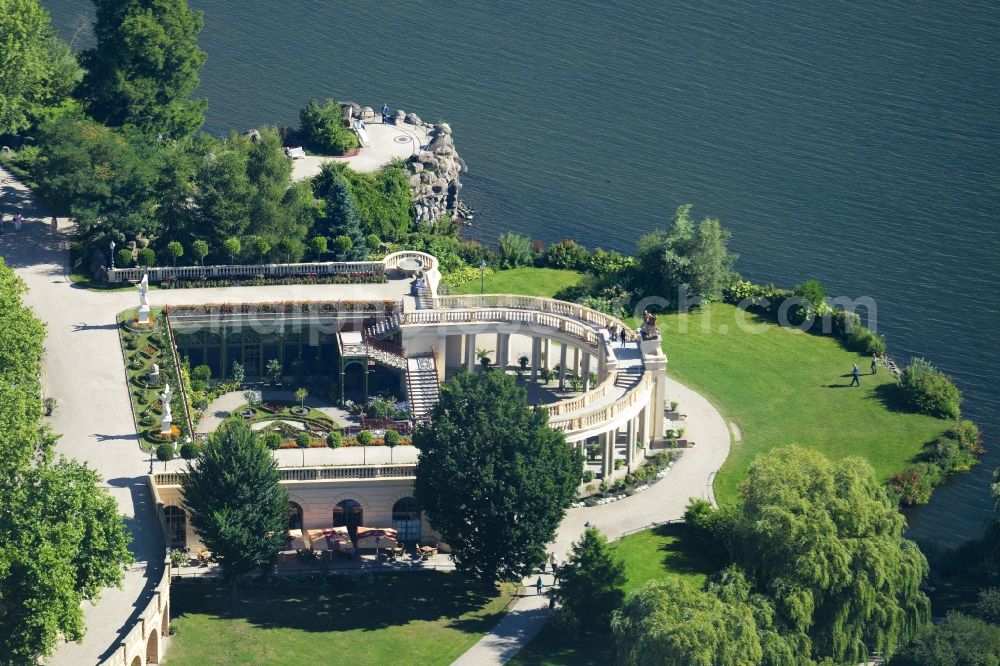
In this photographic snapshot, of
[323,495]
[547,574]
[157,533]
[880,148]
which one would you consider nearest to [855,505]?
[547,574]

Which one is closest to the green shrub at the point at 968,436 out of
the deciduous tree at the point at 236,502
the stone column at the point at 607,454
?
the stone column at the point at 607,454

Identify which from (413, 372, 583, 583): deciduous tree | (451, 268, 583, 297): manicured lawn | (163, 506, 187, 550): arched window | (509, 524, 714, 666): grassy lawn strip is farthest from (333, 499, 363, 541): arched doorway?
(451, 268, 583, 297): manicured lawn

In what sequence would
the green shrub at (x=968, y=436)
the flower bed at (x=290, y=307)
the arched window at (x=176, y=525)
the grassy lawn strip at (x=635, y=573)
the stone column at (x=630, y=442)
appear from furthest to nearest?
the flower bed at (x=290, y=307)
the green shrub at (x=968, y=436)
the stone column at (x=630, y=442)
the arched window at (x=176, y=525)
the grassy lawn strip at (x=635, y=573)

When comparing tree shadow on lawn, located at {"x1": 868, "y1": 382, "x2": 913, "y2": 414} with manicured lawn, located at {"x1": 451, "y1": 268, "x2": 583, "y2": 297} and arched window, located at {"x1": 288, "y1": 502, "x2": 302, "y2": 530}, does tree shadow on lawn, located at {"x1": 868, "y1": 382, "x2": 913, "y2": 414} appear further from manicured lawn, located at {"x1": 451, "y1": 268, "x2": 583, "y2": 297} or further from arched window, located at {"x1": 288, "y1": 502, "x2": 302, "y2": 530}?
arched window, located at {"x1": 288, "y1": 502, "x2": 302, "y2": 530}

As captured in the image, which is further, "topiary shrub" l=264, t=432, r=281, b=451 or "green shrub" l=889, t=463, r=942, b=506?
"green shrub" l=889, t=463, r=942, b=506

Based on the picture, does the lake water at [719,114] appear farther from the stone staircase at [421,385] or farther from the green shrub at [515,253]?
the stone staircase at [421,385]

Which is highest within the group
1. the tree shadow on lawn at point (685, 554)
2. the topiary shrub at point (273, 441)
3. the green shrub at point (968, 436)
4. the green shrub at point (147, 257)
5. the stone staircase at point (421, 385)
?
the green shrub at point (147, 257)
